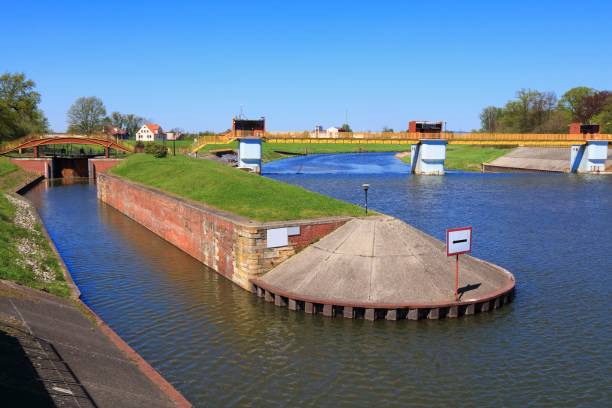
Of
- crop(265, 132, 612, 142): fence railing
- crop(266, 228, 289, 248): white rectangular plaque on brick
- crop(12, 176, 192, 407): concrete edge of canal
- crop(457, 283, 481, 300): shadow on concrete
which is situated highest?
crop(265, 132, 612, 142): fence railing

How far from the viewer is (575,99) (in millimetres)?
158750

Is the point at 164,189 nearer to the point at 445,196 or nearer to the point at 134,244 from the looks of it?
the point at 134,244

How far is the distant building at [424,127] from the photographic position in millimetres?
96812

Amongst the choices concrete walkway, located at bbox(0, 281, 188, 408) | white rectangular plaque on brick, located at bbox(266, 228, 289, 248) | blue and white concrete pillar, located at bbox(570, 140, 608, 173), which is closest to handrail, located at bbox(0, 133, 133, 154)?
white rectangular plaque on brick, located at bbox(266, 228, 289, 248)

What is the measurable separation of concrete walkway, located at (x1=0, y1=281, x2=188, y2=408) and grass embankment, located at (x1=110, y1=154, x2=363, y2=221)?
1183 centimetres

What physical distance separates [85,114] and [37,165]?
103881mm

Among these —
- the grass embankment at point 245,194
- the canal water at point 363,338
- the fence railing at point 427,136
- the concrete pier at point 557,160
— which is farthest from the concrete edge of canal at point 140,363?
the concrete pier at point 557,160

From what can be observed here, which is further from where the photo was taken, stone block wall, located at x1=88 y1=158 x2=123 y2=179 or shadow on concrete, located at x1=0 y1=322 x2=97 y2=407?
stone block wall, located at x1=88 y1=158 x2=123 y2=179

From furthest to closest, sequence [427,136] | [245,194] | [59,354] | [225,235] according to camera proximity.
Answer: [427,136] < [245,194] < [225,235] < [59,354]

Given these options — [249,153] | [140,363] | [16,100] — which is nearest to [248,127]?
[249,153]

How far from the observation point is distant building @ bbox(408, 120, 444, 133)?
318 ft

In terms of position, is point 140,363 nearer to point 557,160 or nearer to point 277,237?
point 277,237

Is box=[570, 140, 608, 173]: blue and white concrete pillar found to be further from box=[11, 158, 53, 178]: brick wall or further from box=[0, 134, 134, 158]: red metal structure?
box=[11, 158, 53, 178]: brick wall

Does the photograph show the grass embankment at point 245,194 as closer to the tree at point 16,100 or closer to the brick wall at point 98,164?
the brick wall at point 98,164
